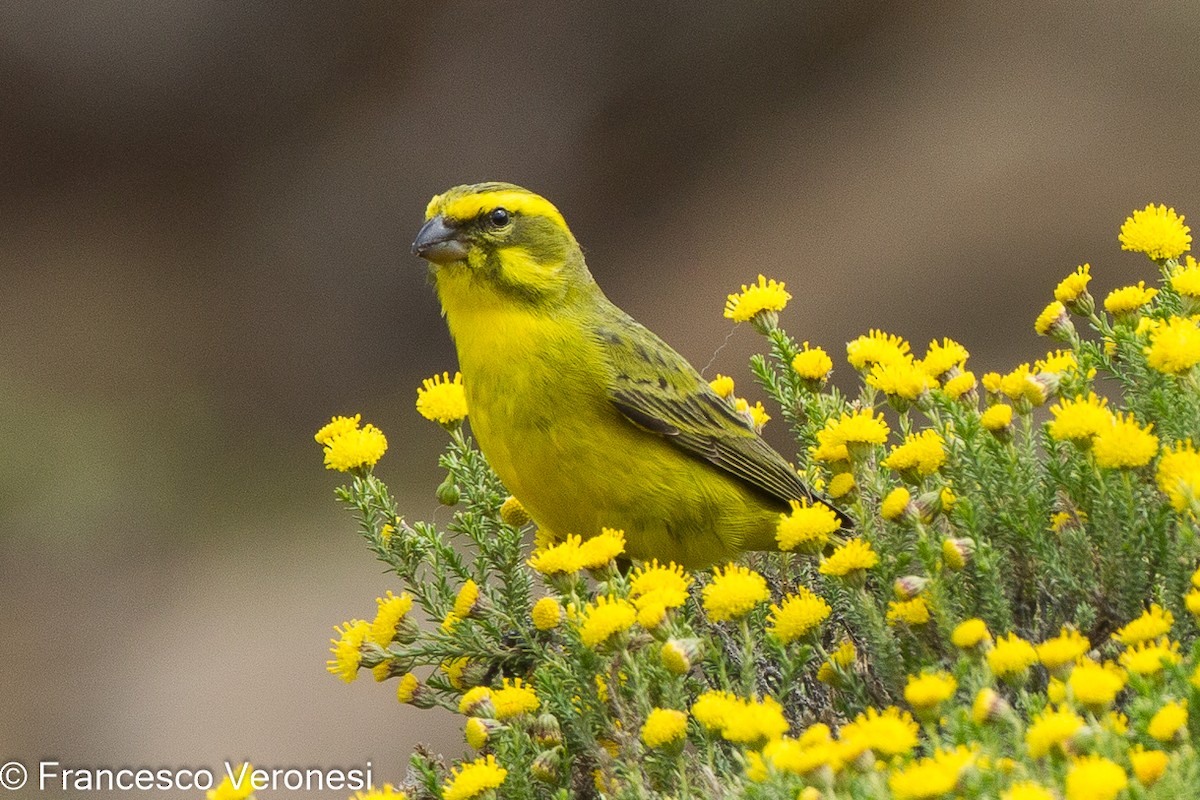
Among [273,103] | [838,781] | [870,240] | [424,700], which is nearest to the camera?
[838,781]

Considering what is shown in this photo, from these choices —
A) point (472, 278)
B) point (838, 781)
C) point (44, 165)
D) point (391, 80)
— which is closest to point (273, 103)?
point (391, 80)

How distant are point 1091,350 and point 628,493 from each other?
116 centimetres

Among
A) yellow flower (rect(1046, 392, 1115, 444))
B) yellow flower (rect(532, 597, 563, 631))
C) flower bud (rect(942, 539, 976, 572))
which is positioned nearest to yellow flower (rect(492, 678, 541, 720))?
yellow flower (rect(532, 597, 563, 631))

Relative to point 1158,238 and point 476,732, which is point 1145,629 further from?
point 1158,238

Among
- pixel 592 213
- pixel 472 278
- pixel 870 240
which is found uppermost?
pixel 592 213

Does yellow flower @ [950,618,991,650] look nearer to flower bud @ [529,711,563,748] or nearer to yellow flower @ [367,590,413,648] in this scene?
flower bud @ [529,711,563,748]

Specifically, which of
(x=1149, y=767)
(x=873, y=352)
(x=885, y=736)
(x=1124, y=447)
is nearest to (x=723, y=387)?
(x=873, y=352)

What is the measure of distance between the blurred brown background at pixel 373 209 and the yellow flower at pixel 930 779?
24.1ft

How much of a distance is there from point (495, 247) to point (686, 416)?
67 cm

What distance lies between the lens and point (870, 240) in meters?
9.91

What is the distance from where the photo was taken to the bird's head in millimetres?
Result: 3924

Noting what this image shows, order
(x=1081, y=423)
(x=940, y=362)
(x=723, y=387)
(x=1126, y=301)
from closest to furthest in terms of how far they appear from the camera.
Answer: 1. (x=1081, y=423)
2. (x=1126, y=301)
3. (x=940, y=362)
4. (x=723, y=387)

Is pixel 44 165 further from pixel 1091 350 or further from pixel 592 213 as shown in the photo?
pixel 1091 350

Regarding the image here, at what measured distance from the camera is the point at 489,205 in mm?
4012
